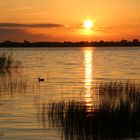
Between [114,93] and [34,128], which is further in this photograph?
[114,93]

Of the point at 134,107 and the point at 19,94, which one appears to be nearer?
the point at 134,107

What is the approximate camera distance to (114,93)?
18.7 m

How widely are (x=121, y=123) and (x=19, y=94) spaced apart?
10.8 meters

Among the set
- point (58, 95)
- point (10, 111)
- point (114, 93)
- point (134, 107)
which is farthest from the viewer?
Result: point (58, 95)

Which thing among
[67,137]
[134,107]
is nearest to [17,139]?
[67,137]

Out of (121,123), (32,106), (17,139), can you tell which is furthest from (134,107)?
(32,106)

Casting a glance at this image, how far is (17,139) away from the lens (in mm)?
12820

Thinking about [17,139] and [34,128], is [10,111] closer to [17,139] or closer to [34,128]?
[34,128]

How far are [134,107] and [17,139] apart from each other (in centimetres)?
363

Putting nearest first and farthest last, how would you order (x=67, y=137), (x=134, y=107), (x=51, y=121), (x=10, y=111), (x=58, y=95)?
(x=67, y=137) < (x=134, y=107) < (x=51, y=121) < (x=10, y=111) < (x=58, y=95)

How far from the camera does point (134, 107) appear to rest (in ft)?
45.2

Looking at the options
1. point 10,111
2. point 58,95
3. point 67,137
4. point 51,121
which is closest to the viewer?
point 67,137

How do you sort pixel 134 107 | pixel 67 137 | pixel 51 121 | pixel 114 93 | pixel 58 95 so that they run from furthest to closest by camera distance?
pixel 58 95
pixel 114 93
pixel 51 121
pixel 134 107
pixel 67 137

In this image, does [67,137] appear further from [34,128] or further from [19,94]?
[19,94]
